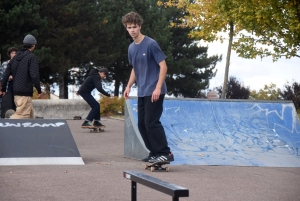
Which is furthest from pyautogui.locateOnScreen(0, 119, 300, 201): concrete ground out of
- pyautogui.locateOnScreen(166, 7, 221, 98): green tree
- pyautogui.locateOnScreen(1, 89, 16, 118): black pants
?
pyautogui.locateOnScreen(166, 7, 221, 98): green tree

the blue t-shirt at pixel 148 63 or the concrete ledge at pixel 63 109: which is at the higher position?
the blue t-shirt at pixel 148 63

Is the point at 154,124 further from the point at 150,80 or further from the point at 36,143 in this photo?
the point at 36,143

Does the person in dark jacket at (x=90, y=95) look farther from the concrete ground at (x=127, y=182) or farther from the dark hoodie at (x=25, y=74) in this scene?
the concrete ground at (x=127, y=182)

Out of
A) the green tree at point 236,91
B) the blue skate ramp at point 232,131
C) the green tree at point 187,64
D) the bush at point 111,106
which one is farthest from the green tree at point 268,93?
the blue skate ramp at point 232,131

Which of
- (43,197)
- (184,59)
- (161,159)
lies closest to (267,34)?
(161,159)

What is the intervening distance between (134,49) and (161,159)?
147cm

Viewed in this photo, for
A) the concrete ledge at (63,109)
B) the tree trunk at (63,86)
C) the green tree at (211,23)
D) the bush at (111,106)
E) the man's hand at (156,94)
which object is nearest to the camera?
the man's hand at (156,94)

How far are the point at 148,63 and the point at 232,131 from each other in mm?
2767

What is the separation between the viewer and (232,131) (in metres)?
10.7

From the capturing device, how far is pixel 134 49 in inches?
339

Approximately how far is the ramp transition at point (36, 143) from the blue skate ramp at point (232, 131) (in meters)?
1.13

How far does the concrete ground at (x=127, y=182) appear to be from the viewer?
640 centimetres

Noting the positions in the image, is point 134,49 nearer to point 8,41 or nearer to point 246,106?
point 246,106

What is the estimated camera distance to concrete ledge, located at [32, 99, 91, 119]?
83.6ft
